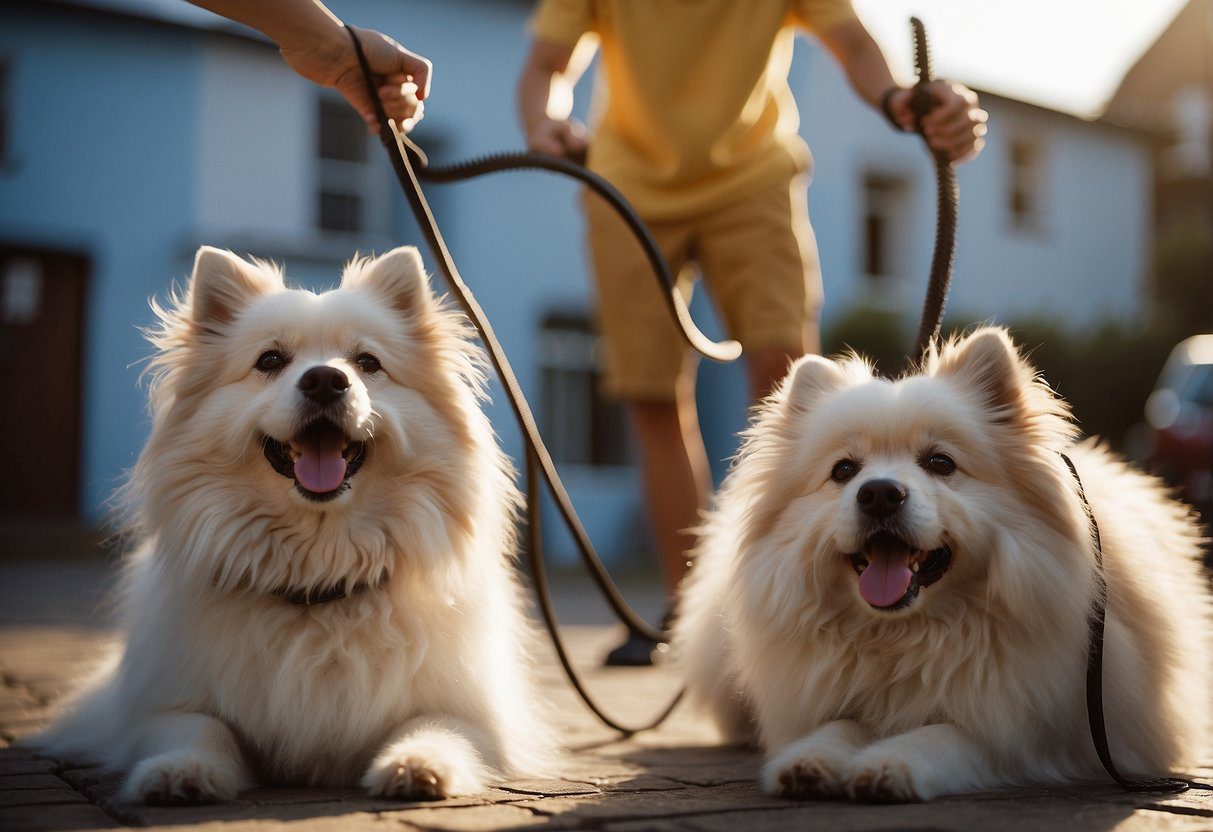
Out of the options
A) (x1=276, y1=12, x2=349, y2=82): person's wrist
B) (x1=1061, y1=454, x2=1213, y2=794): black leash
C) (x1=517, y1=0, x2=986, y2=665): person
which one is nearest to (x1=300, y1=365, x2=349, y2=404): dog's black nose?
(x1=276, y1=12, x2=349, y2=82): person's wrist

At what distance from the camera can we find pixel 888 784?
7.82 ft

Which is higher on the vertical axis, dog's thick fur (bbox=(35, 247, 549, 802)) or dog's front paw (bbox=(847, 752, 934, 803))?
dog's thick fur (bbox=(35, 247, 549, 802))

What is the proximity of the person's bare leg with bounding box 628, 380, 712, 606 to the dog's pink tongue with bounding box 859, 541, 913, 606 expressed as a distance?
179 cm

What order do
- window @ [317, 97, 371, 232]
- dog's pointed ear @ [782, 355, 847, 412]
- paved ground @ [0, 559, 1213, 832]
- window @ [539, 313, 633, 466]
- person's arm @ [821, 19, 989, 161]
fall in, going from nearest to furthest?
1. paved ground @ [0, 559, 1213, 832]
2. dog's pointed ear @ [782, 355, 847, 412]
3. person's arm @ [821, 19, 989, 161]
4. window @ [317, 97, 371, 232]
5. window @ [539, 313, 633, 466]

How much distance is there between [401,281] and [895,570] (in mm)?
1525

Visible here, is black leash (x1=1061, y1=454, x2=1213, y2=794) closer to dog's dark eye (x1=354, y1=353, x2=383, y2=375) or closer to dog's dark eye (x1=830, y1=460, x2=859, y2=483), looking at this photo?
dog's dark eye (x1=830, y1=460, x2=859, y2=483)

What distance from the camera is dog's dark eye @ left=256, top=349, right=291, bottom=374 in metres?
3.02

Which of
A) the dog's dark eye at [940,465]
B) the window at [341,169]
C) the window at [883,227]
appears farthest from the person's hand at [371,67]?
the window at [883,227]

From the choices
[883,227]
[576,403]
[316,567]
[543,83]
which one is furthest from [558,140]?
[883,227]

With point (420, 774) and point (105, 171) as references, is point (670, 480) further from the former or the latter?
point (105, 171)

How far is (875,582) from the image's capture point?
2713 mm

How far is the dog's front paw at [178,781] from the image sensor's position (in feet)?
7.73

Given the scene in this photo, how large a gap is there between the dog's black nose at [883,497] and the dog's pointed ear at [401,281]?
1.33 m

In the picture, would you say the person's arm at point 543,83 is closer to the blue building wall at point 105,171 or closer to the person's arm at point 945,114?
the person's arm at point 945,114
